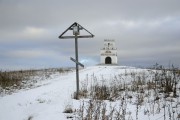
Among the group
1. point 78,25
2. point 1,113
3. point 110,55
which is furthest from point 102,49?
point 1,113

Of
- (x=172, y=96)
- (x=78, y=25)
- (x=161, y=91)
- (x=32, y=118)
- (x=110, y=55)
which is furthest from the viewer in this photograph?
(x=110, y=55)

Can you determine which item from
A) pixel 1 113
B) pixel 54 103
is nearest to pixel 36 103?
pixel 54 103

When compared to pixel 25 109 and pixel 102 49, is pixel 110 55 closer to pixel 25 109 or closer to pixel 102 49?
pixel 102 49

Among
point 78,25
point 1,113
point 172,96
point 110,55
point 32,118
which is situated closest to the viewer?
point 32,118

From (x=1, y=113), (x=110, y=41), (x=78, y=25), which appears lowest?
(x=1, y=113)

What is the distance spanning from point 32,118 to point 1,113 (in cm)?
170

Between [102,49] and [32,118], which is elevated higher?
[102,49]

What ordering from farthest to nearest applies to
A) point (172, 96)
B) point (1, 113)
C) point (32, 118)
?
point (172, 96) → point (1, 113) → point (32, 118)

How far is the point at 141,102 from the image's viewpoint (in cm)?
798

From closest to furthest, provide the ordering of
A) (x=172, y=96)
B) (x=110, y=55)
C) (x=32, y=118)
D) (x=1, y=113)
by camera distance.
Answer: (x=32, y=118) → (x=1, y=113) → (x=172, y=96) → (x=110, y=55)

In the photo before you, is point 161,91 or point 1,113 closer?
point 1,113

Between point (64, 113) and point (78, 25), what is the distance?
4.99 m

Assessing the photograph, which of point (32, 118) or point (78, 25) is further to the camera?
point (78, 25)

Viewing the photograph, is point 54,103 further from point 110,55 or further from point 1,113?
point 110,55
